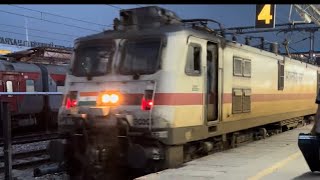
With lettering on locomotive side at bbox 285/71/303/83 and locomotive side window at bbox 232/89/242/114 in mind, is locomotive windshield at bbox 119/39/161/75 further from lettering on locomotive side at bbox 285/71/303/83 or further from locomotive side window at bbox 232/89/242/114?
lettering on locomotive side at bbox 285/71/303/83

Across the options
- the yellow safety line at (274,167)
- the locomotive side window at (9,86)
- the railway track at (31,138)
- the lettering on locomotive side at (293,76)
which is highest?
Result: the lettering on locomotive side at (293,76)

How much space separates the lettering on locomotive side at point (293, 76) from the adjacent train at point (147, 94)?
628cm

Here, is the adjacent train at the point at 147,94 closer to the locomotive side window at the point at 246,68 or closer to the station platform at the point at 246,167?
→ the station platform at the point at 246,167

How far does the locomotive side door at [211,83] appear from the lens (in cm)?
997


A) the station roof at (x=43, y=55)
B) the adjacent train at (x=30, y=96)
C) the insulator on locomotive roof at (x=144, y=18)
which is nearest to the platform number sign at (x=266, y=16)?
the insulator on locomotive roof at (x=144, y=18)

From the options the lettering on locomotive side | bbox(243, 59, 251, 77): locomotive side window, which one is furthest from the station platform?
the lettering on locomotive side

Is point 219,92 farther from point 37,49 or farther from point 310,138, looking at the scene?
point 37,49

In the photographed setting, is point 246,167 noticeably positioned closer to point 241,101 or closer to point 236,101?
point 236,101

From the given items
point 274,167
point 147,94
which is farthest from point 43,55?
point 274,167

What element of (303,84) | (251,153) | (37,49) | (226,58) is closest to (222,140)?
(251,153)

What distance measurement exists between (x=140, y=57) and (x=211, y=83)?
69.7 inches
